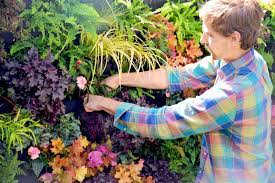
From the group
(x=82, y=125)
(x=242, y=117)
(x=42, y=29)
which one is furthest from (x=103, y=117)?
(x=242, y=117)

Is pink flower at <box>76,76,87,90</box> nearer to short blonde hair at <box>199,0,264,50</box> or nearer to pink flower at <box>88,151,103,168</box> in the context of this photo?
pink flower at <box>88,151,103,168</box>

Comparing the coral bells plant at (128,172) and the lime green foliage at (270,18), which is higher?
the lime green foliage at (270,18)

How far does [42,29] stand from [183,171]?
1469mm

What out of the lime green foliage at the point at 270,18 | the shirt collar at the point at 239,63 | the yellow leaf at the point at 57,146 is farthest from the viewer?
the lime green foliage at the point at 270,18

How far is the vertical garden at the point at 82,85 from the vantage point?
9.73 ft

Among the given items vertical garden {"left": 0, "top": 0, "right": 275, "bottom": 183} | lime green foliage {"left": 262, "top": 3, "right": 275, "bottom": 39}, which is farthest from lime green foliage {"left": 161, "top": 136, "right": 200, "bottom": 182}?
lime green foliage {"left": 262, "top": 3, "right": 275, "bottom": 39}

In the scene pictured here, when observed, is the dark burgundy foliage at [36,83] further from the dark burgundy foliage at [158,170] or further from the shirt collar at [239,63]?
the shirt collar at [239,63]

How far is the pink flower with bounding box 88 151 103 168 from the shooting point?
3189mm

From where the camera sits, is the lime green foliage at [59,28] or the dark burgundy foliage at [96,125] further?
the dark burgundy foliage at [96,125]

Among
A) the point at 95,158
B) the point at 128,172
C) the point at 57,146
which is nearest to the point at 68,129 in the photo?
the point at 57,146

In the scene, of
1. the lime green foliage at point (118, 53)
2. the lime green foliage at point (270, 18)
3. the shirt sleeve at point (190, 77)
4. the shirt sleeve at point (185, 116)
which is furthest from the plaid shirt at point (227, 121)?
the lime green foliage at point (270, 18)

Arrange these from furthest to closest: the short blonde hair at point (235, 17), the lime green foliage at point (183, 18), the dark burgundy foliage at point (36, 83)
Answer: the lime green foliage at point (183, 18)
the dark burgundy foliage at point (36, 83)
the short blonde hair at point (235, 17)

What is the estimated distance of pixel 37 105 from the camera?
118 inches

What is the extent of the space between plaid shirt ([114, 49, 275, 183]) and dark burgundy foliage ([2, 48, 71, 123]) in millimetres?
401
